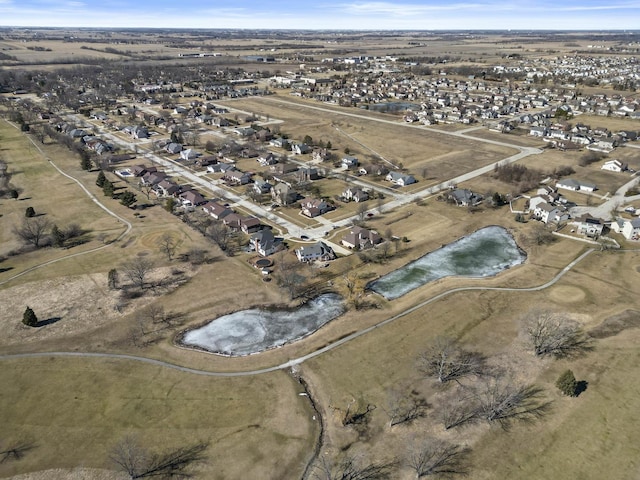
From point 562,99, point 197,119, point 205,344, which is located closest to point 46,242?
point 205,344

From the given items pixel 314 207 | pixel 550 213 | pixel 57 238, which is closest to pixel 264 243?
pixel 314 207

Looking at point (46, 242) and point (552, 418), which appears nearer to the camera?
point (552, 418)

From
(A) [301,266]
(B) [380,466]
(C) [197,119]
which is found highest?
(C) [197,119]

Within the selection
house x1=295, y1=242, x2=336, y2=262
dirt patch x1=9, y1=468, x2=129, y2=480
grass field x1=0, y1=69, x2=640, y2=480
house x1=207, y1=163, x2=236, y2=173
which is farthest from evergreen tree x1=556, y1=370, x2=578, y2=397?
house x1=207, y1=163, x2=236, y2=173

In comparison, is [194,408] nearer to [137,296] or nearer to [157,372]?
[157,372]

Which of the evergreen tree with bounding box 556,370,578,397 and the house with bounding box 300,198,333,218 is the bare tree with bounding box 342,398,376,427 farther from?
the house with bounding box 300,198,333,218

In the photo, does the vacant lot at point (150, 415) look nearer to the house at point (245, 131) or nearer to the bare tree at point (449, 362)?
the bare tree at point (449, 362)

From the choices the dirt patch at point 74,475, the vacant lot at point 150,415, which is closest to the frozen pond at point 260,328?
the vacant lot at point 150,415
